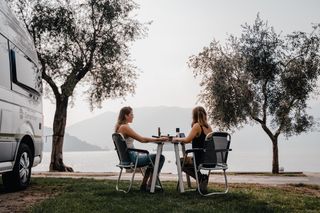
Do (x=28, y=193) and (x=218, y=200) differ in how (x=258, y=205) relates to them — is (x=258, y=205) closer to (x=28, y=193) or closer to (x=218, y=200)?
(x=218, y=200)

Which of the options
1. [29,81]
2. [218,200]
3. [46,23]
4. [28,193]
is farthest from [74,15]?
[218,200]

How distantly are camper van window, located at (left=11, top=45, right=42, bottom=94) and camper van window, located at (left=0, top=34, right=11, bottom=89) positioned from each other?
1.26ft

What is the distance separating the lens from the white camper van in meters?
8.54

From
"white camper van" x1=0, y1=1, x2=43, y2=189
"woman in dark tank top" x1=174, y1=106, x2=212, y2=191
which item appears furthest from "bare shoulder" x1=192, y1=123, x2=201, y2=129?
"white camper van" x1=0, y1=1, x2=43, y2=189

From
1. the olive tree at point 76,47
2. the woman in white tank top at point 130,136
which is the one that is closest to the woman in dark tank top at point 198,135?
the woman in white tank top at point 130,136

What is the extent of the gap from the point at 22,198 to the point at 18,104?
75.4 inches

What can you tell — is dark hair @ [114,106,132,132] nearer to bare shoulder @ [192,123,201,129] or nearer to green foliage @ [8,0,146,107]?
bare shoulder @ [192,123,201,129]

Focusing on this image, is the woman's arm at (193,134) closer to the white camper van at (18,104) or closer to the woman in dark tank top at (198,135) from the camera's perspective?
the woman in dark tank top at (198,135)

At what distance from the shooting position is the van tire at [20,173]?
9570 mm

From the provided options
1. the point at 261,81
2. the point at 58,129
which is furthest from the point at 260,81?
the point at 58,129

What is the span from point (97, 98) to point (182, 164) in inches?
675

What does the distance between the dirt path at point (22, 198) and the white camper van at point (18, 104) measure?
33cm

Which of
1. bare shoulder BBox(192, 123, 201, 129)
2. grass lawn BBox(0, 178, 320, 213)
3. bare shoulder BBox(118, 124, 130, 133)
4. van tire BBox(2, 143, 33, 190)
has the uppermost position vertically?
bare shoulder BBox(192, 123, 201, 129)

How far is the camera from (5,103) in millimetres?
8367
